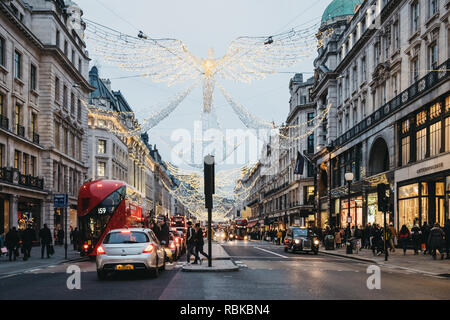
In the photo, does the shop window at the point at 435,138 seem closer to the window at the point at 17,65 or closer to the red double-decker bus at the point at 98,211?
the red double-decker bus at the point at 98,211

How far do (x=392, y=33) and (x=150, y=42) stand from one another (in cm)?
2444

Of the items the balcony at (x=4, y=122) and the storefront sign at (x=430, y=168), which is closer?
the storefront sign at (x=430, y=168)

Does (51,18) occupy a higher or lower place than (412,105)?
higher

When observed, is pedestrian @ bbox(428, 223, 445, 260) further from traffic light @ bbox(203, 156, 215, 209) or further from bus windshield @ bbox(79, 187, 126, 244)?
bus windshield @ bbox(79, 187, 126, 244)

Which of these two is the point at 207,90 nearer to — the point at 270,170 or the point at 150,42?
the point at 150,42

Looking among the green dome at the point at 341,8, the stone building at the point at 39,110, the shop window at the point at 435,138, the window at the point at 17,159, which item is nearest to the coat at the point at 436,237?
the shop window at the point at 435,138

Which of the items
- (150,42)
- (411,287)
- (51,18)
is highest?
(51,18)

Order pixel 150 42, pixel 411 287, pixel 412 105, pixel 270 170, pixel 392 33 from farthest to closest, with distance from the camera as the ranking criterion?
1. pixel 270 170
2. pixel 392 33
3. pixel 412 105
4. pixel 150 42
5. pixel 411 287

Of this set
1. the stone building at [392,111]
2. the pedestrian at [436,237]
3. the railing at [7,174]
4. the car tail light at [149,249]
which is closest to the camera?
the car tail light at [149,249]

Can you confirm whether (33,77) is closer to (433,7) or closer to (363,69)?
(363,69)

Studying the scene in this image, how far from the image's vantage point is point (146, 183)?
113125 millimetres

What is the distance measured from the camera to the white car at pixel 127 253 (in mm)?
16281

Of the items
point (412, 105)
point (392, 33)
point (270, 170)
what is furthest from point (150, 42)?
point (270, 170)

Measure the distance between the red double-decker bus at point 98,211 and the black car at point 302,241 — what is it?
12.1 meters
